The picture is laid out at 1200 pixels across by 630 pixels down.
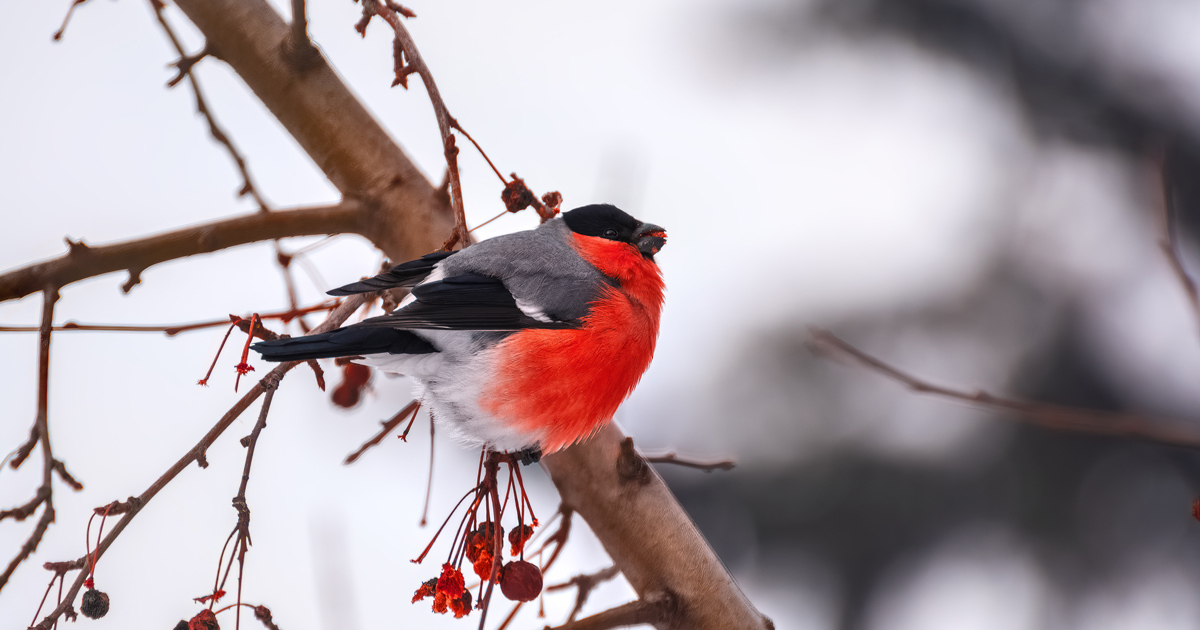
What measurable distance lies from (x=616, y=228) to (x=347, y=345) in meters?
0.33

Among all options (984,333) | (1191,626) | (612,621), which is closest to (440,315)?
(612,621)

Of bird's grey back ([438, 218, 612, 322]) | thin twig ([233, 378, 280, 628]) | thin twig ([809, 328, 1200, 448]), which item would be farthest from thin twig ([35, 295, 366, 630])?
thin twig ([809, 328, 1200, 448])

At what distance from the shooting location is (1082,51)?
1358 millimetres

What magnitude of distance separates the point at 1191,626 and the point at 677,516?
0.98 meters

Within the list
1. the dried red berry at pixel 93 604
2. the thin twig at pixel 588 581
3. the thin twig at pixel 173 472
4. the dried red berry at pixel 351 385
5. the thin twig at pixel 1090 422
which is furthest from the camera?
the dried red berry at pixel 351 385

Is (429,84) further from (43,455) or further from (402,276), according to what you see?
(43,455)

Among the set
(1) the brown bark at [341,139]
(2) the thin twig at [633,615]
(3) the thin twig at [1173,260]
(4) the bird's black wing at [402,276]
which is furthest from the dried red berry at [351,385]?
(3) the thin twig at [1173,260]

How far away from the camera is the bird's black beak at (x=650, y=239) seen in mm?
779

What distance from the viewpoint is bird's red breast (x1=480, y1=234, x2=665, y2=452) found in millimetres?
633

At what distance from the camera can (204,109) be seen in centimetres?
79

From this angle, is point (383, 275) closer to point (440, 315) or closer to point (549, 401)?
point (440, 315)

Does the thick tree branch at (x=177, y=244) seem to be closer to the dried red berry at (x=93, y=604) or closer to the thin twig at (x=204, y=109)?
the thin twig at (x=204, y=109)

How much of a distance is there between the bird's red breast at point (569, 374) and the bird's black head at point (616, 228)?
3.9 inches

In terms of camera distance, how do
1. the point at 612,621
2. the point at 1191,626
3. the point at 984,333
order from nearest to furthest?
the point at 612,621
the point at 1191,626
the point at 984,333
